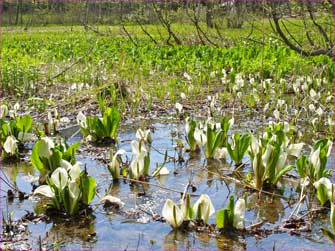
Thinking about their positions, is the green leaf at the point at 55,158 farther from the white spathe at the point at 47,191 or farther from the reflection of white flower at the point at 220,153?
the reflection of white flower at the point at 220,153

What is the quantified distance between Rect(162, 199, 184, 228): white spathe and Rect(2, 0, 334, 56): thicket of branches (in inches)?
215

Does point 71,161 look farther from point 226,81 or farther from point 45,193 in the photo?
point 226,81

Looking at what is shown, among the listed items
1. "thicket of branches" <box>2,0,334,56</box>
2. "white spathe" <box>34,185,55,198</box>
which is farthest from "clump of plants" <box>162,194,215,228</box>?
"thicket of branches" <box>2,0,334,56</box>

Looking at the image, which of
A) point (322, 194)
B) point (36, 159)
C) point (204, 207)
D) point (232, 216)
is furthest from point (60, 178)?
point (322, 194)

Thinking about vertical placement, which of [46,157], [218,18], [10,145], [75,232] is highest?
[218,18]

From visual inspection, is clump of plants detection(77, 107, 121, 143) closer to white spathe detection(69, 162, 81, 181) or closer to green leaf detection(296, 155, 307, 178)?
white spathe detection(69, 162, 81, 181)

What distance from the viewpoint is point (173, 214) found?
2645 millimetres

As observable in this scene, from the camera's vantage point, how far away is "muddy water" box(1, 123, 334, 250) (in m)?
2.57

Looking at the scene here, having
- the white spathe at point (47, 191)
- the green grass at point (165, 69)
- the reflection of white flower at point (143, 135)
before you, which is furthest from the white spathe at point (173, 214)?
the green grass at point (165, 69)

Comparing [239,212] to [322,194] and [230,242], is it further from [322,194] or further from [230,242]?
[322,194]

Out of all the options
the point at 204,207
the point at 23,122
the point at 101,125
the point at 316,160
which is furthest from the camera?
the point at 101,125

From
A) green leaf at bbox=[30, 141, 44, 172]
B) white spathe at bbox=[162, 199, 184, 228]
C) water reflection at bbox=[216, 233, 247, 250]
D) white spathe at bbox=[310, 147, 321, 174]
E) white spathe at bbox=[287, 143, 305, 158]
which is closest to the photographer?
water reflection at bbox=[216, 233, 247, 250]

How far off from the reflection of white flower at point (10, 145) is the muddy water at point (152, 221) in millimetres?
120

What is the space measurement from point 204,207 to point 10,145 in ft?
6.32
